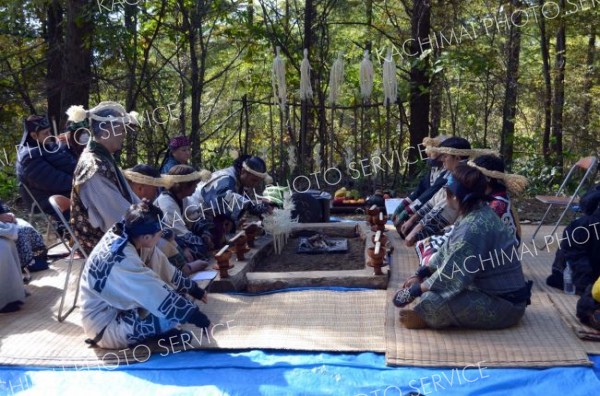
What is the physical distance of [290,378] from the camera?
10.2 feet

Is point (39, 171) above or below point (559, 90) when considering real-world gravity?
below

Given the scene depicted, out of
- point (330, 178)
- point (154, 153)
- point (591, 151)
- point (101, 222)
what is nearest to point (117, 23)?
point (154, 153)

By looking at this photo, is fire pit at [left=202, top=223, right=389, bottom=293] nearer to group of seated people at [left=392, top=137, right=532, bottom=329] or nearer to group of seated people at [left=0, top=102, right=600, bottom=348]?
group of seated people at [left=0, top=102, right=600, bottom=348]

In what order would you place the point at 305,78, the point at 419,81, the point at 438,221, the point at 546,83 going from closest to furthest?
the point at 438,221, the point at 305,78, the point at 419,81, the point at 546,83

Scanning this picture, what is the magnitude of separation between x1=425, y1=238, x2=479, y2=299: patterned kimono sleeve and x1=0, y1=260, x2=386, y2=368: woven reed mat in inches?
18.3

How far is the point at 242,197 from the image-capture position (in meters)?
5.44

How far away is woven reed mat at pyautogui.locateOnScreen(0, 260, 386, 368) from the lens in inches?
134

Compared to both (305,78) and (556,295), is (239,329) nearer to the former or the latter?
(556,295)

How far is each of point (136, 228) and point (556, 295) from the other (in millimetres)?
2832

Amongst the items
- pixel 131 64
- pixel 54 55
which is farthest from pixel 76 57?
pixel 54 55

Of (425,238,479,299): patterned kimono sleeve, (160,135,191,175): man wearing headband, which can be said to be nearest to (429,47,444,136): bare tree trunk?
(160,135,191,175): man wearing headband

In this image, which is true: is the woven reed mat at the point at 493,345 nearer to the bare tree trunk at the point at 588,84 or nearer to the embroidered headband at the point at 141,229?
the embroidered headband at the point at 141,229

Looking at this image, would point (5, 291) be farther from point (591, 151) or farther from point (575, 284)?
point (591, 151)

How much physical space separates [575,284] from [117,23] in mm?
6697
